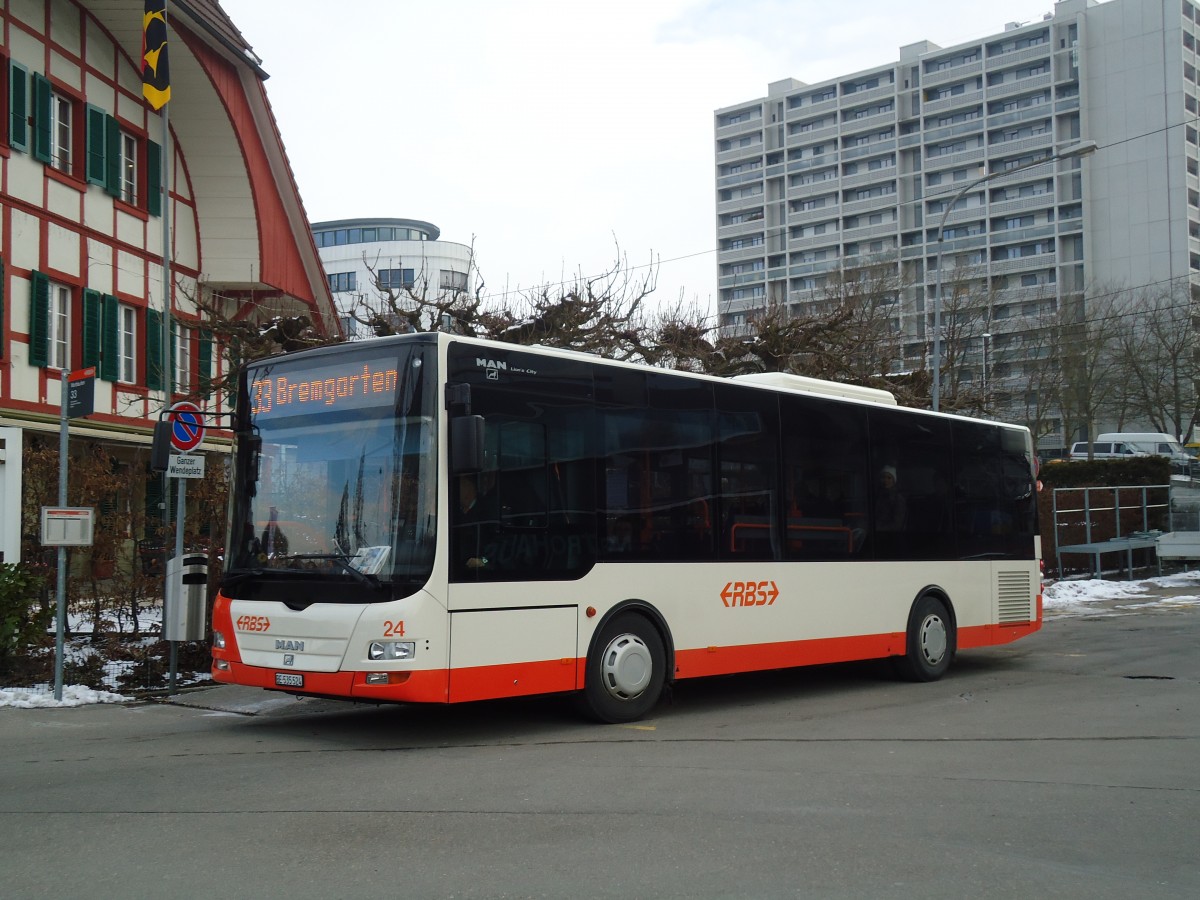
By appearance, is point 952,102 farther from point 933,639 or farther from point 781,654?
point 781,654

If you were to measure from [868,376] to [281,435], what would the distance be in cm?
2072

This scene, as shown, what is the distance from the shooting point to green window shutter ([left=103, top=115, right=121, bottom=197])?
24.0 m

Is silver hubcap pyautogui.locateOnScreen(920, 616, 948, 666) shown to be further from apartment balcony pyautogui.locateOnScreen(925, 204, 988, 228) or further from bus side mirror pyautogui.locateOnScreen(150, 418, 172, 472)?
apartment balcony pyautogui.locateOnScreen(925, 204, 988, 228)

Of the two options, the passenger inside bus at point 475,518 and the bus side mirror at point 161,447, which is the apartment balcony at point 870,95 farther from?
the passenger inside bus at point 475,518

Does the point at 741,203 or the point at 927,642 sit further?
the point at 741,203

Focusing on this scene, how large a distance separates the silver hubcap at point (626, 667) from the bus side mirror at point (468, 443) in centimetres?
222

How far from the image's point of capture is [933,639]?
14.0 metres

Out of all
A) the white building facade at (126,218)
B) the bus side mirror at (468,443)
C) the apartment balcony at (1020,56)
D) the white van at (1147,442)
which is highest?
the apartment balcony at (1020,56)

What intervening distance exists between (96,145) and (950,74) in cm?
9438

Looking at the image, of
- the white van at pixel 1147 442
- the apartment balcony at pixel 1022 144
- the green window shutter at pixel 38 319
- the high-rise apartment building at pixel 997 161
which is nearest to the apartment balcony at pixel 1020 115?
the high-rise apartment building at pixel 997 161

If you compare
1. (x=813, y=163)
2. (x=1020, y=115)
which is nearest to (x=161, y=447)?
(x=1020, y=115)

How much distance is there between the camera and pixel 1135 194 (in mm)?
93812

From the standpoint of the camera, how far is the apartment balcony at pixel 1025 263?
98312 millimetres

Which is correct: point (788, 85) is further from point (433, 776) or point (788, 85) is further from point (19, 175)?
point (433, 776)
